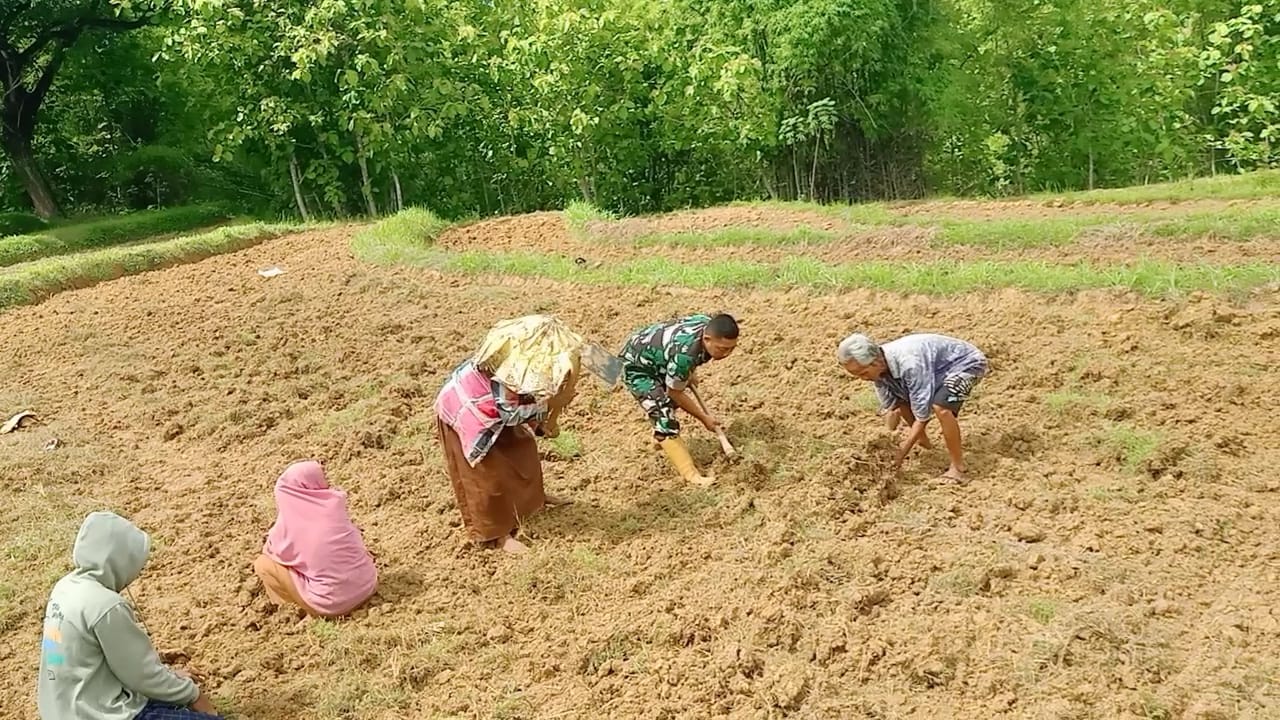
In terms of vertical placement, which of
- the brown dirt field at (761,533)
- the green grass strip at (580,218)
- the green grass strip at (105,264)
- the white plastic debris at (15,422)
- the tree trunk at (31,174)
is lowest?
the brown dirt field at (761,533)

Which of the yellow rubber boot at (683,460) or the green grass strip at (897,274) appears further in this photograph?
the green grass strip at (897,274)

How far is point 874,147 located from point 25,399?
11.6 meters

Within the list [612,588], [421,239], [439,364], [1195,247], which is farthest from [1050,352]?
[421,239]

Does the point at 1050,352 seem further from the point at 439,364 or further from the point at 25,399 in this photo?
the point at 25,399

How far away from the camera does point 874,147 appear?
1491 cm

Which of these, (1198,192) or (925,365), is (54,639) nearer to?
(925,365)

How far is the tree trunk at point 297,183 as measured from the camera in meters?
15.8

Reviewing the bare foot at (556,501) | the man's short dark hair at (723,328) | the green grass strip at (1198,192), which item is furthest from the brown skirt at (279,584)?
the green grass strip at (1198,192)

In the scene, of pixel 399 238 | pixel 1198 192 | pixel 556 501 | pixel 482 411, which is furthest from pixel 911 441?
pixel 399 238

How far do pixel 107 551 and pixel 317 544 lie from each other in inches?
43.0

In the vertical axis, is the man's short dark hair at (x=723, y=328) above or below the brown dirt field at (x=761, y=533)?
above

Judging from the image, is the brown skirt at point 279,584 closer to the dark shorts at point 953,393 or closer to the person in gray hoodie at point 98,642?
the person in gray hoodie at point 98,642

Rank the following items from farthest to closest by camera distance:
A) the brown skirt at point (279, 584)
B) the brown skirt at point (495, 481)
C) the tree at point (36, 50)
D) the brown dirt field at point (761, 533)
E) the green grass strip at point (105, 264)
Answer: the tree at point (36, 50), the green grass strip at point (105, 264), the brown skirt at point (495, 481), the brown skirt at point (279, 584), the brown dirt field at point (761, 533)

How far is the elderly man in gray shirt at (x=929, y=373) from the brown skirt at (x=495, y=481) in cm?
163
